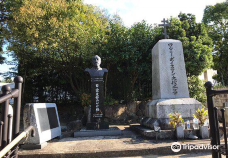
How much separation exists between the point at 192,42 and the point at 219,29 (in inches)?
457

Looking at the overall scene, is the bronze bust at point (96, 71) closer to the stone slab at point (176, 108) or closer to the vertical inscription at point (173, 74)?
the stone slab at point (176, 108)

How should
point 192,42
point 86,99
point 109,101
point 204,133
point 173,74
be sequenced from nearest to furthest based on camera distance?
point 204,133
point 173,74
point 86,99
point 192,42
point 109,101

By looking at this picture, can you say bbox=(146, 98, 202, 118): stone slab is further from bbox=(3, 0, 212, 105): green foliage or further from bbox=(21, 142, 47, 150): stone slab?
bbox=(3, 0, 212, 105): green foliage

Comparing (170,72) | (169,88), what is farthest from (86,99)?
(170,72)

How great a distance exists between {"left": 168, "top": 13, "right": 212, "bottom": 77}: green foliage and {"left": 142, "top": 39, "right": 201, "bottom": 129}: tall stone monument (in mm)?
2645

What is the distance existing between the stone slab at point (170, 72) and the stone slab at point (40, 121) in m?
3.51

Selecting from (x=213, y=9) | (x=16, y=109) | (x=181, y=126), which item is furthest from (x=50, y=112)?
(x=213, y=9)

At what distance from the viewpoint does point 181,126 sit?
4402 mm

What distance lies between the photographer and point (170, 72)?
5914mm

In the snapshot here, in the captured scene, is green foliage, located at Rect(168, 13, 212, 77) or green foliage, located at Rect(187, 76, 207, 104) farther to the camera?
green foliage, located at Rect(187, 76, 207, 104)

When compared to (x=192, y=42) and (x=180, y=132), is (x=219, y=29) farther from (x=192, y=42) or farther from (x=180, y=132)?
(x=180, y=132)

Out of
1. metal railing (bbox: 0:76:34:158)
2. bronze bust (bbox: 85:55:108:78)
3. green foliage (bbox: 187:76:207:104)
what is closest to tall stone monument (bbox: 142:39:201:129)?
bronze bust (bbox: 85:55:108:78)

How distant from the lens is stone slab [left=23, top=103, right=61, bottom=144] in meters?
3.84

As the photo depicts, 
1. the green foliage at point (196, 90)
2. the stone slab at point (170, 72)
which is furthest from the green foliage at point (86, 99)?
the green foliage at point (196, 90)
